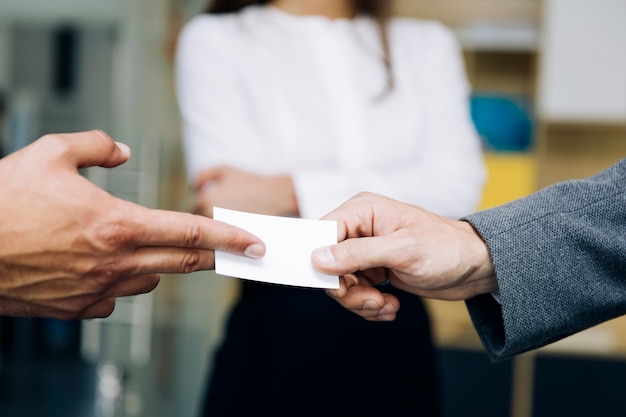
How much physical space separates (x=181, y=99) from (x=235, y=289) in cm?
147

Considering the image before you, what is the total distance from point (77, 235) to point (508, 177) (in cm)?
217

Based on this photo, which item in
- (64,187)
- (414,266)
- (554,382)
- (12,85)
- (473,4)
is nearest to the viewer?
(64,187)

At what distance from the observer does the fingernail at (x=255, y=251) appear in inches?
30.5

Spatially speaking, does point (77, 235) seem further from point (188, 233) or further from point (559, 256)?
point (559, 256)

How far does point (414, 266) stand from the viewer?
84 centimetres

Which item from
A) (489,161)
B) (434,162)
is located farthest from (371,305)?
(489,161)

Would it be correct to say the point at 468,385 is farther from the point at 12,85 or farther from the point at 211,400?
the point at 12,85

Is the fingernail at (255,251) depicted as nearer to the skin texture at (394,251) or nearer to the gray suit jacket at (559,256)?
the skin texture at (394,251)

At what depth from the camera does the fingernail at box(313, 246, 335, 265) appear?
0.79 meters

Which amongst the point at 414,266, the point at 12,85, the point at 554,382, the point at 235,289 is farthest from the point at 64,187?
the point at 12,85

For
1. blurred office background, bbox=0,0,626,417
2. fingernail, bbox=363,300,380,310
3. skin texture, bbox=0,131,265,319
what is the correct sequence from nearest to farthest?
skin texture, bbox=0,131,265,319 → fingernail, bbox=363,300,380,310 → blurred office background, bbox=0,0,626,417

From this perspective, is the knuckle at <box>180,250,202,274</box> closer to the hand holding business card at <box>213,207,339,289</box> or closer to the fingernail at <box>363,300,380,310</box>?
the hand holding business card at <box>213,207,339,289</box>

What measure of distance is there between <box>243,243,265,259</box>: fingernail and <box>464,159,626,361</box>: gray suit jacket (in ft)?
0.83

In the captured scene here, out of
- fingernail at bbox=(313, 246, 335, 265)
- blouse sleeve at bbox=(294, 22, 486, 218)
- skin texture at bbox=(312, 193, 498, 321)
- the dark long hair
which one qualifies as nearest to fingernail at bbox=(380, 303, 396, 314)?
skin texture at bbox=(312, 193, 498, 321)
